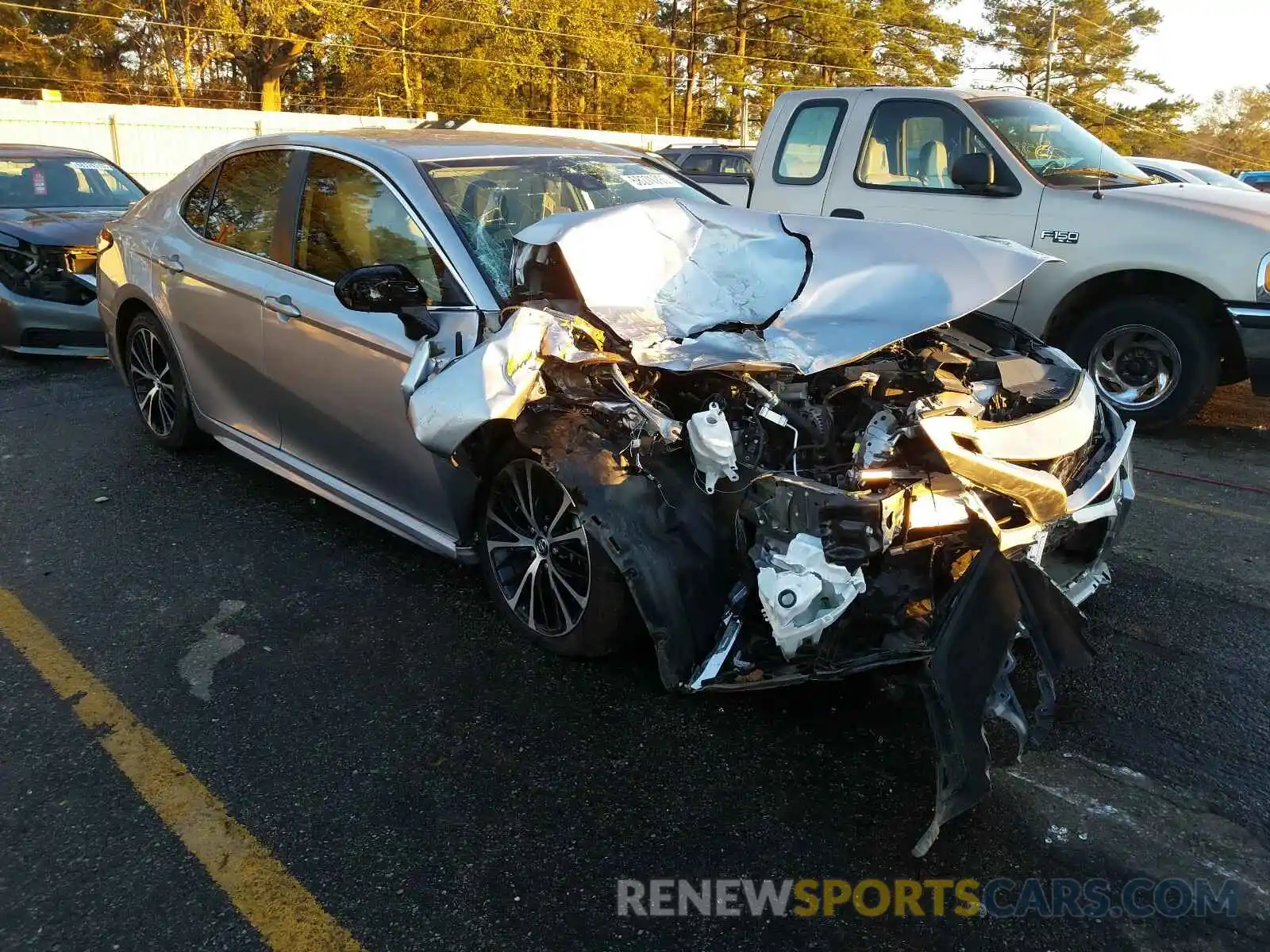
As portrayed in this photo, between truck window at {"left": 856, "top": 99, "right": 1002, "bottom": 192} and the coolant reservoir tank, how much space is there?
4451 millimetres

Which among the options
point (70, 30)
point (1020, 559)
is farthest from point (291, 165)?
point (70, 30)

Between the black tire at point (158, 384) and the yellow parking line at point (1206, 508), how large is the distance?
204 inches

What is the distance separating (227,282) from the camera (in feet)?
14.7

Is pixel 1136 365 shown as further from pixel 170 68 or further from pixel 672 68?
pixel 672 68

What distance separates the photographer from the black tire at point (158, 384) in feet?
17.0

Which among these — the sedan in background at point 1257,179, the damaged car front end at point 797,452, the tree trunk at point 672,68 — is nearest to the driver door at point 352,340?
the damaged car front end at point 797,452

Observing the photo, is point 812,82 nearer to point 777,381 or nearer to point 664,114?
point 664,114

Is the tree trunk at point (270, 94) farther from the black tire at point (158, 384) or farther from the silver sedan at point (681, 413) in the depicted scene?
the silver sedan at point (681, 413)

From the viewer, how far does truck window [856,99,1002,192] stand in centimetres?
656

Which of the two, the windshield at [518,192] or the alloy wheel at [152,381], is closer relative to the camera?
the windshield at [518,192]

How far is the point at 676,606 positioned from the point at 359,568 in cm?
188

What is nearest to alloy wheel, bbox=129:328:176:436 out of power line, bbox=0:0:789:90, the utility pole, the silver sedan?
the silver sedan

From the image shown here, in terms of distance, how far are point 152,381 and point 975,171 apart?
5229 millimetres

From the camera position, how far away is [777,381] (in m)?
3.11
